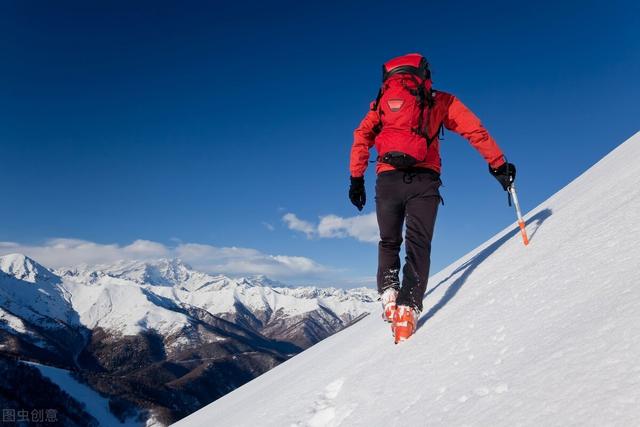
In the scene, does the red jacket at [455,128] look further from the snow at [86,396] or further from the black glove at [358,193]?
the snow at [86,396]

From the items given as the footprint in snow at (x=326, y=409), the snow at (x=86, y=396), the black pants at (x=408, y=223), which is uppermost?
the snow at (x=86, y=396)

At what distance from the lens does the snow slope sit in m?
1.94

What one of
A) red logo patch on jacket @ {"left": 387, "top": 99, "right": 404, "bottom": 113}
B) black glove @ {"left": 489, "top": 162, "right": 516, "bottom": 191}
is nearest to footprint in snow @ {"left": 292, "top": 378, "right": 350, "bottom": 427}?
red logo patch on jacket @ {"left": 387, "top": 99, "right": 404, "bottom": 113}

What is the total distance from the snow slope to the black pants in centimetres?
49

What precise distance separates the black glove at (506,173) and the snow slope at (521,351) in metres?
0.82

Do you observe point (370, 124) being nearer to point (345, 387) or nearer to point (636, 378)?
point (345, 387)

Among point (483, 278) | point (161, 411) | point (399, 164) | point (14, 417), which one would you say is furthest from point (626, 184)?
point (161, 411)

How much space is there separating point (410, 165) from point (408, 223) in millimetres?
711

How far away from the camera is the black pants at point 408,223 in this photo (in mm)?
4943

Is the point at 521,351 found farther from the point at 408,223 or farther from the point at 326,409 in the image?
the point at 408,223

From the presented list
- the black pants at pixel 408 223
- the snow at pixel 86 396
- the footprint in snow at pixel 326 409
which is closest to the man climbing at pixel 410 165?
the black pants at pixel 408 223

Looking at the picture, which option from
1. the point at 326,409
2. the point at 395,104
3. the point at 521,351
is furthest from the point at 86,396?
the point at 521,351

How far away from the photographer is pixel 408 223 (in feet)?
17.0

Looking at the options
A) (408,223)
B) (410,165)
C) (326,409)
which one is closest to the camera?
(326,409)
